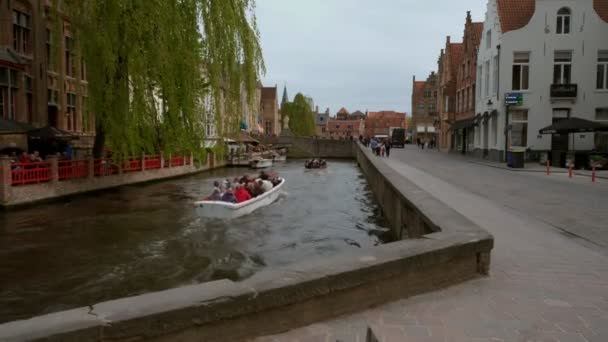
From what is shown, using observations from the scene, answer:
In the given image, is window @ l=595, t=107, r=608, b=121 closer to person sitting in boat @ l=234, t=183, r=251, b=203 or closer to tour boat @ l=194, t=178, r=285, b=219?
person sitting in boat @ l=234, t=183, r=251, b=203

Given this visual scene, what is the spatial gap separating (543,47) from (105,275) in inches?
1116

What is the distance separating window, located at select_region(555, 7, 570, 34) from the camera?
28.4m

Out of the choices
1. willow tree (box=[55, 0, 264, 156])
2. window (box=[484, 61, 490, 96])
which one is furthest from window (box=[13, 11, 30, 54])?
window (box=[484, 61, 490, 96])

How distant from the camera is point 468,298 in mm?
4391

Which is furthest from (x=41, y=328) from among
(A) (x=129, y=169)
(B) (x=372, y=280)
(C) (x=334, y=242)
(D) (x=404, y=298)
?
(A) (x=129, y=169)

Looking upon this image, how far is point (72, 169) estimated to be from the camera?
741 inches

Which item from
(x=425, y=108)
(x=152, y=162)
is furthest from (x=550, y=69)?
A: (x=425, y=108)

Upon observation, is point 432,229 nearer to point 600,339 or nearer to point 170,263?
point 600,339

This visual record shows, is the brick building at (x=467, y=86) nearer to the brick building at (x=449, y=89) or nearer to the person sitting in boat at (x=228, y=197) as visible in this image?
the brick building at (x=449, y=89)

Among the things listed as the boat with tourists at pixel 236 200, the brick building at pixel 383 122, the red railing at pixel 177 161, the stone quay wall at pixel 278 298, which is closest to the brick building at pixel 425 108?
the brick building at pixel 383 122

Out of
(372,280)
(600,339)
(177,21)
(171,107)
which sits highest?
(177,21)

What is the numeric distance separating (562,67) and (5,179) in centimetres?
2941

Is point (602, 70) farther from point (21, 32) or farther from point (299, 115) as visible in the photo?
point (299, 115)

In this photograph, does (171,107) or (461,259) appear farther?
(171,107)
